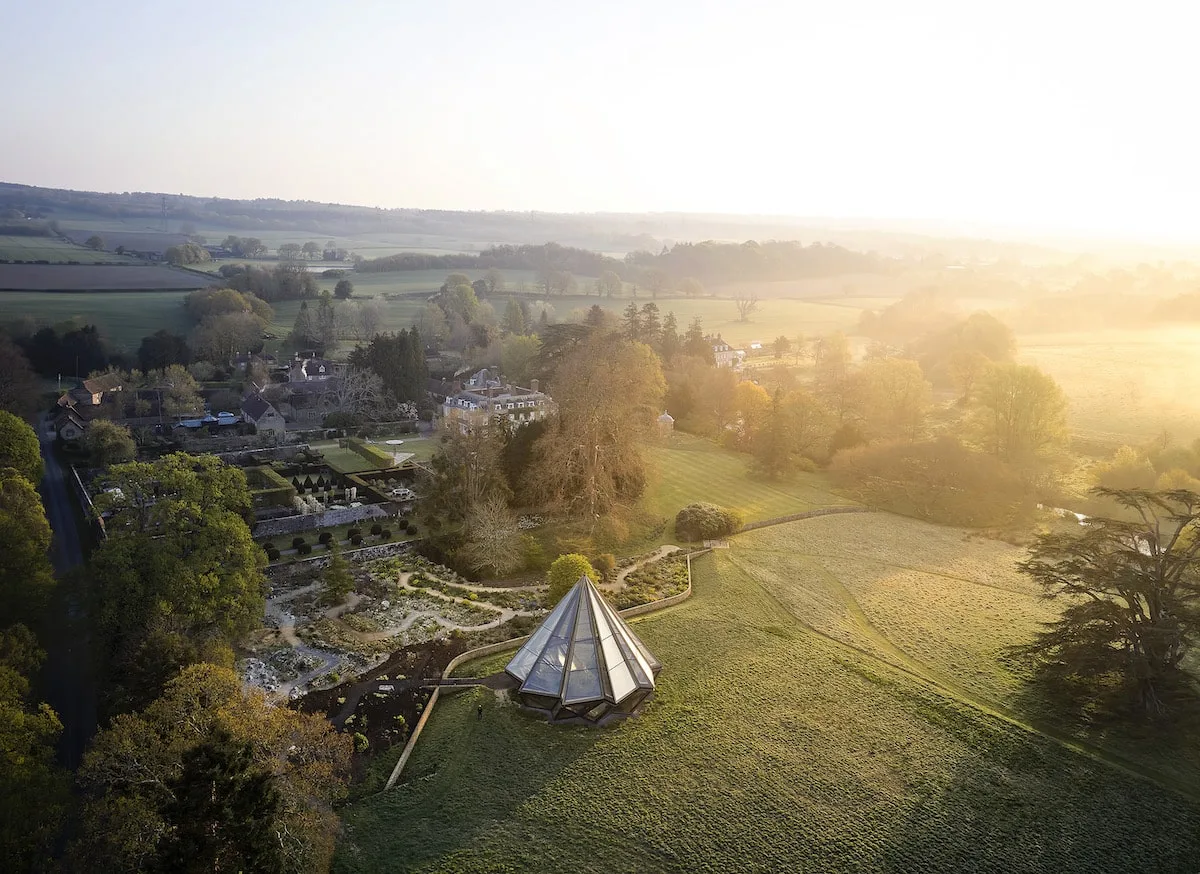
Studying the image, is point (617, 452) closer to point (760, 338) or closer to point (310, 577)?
point (310, 577)

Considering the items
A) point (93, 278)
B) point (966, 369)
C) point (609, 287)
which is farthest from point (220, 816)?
point (609, 287)

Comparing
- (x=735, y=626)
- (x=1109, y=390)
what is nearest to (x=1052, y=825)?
(x=735, y=626)

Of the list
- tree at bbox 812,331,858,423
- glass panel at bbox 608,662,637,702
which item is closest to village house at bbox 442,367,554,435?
tree at bbox 812,331,858,423

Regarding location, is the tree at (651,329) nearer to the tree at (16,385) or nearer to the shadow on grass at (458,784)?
the tree at (16,385)

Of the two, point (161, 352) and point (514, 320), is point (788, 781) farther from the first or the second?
point (514, 320)

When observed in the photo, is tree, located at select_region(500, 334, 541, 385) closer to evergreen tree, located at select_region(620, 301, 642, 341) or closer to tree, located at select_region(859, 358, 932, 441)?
evergreen tree, located at select_region(620, 301, 642, 341)

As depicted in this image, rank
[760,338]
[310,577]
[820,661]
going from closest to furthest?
1. [820,661]
2. [310,577]
3. [760,338]
